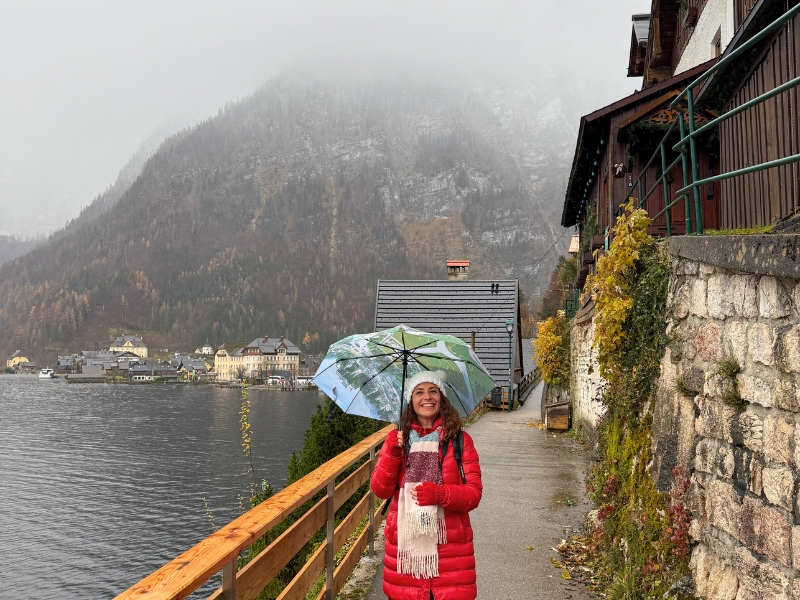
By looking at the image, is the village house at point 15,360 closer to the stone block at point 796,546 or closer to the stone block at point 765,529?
the stone block at point 765,529

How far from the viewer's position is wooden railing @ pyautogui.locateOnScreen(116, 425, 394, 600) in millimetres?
2139

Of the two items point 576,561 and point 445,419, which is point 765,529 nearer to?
point 445,419

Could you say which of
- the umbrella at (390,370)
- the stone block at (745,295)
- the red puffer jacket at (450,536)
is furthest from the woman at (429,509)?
the stone block at (745,295)

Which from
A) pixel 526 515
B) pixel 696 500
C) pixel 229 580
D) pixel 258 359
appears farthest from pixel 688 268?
pixel 258 359

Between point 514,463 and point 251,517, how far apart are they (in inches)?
340

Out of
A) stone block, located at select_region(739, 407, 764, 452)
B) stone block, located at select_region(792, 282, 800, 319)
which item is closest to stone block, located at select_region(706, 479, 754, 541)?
stone block, located at select_region(739, 407, 764, 452)

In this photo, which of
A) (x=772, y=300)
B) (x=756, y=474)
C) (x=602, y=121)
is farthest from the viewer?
(x=602, y=121)

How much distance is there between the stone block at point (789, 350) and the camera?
2.77 m

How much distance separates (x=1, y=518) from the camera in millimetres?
30031

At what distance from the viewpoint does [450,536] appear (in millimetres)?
3014

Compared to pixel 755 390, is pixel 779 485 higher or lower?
lower

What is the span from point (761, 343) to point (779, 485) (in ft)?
2.04

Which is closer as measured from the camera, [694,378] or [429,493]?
[429,493]

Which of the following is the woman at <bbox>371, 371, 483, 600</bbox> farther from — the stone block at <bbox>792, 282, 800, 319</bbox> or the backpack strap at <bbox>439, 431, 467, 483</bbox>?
the stone block at <bbox>792, 282, 800, 319</bbox>
